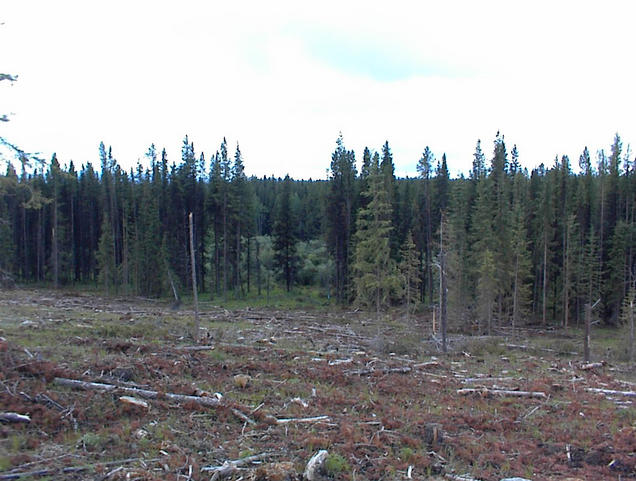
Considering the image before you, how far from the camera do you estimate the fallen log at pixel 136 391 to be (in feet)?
34.3

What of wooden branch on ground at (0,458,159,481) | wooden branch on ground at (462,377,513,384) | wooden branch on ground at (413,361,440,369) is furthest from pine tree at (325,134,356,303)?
wooden branch on ground at (0,458,159,481)

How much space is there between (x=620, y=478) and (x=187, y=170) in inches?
2044

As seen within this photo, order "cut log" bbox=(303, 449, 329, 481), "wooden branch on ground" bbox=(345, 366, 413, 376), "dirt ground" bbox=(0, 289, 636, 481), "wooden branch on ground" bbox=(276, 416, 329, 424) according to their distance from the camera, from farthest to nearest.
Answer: "wooden branch on ground" bbox=(345, 366, 413, 376), "wooden branch on ground" bbox=(276, 416, 329, 424), "dirt ground" bbox=(0, 289, 636, 481), "cut log" bbox=(303, 449, 329, 481)

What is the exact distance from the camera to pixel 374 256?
32.8m

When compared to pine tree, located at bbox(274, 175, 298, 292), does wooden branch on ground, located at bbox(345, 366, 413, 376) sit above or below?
below

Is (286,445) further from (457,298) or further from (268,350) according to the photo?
(457,298)

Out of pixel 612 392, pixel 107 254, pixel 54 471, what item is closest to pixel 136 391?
pixel 54 471

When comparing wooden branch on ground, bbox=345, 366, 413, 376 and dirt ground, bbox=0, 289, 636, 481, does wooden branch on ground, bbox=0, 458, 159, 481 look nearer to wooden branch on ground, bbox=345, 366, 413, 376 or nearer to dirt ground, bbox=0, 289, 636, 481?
dirt ground, bbox=0, 289, 636, 481

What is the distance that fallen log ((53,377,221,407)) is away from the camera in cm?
1046

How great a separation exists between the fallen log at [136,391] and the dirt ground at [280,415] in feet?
0.14

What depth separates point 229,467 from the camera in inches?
291

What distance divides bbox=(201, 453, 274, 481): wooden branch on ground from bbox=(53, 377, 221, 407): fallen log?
2.73 m

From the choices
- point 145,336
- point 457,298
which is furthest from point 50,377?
point 457,298

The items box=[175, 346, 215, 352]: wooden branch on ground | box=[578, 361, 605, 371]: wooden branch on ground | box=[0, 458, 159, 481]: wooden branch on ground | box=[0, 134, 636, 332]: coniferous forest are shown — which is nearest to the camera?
box=[0, 458, 159, 481]: wooden branch on ground
